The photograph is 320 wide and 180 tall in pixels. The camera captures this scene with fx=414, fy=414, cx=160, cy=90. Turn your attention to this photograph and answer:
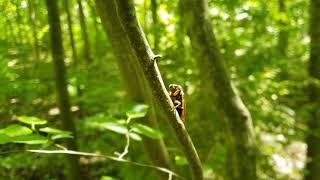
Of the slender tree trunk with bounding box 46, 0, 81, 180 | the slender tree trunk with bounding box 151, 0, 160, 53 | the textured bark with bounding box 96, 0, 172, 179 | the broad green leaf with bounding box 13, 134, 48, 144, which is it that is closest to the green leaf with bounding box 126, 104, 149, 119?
the textured bark with bounding box 96, 0, 172, 179

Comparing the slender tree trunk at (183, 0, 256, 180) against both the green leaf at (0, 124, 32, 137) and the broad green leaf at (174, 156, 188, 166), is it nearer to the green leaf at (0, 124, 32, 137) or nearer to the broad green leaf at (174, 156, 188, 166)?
the broad green leaf at (174, 156, 188, 166)

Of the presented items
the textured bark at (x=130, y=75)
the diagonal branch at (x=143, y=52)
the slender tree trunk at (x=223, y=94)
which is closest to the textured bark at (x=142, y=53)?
the diagonal branch at (x=143, y=52)

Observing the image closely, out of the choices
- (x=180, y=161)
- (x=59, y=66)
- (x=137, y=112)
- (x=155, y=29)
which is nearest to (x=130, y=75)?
(x=137, y=112)

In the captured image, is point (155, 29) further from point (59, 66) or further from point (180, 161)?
point (180, 161)

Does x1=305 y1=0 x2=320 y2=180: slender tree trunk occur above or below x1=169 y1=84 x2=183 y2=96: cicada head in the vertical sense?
above

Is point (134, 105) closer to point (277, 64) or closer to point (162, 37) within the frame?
point (162, 37)

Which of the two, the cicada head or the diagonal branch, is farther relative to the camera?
the cicada head
